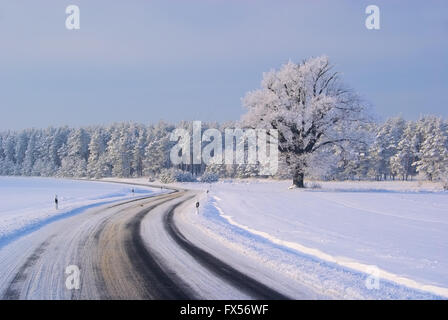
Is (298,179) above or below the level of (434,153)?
below

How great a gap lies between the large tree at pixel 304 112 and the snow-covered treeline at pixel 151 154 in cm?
2564

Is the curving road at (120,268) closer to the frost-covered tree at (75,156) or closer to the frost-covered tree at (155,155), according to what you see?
the frost-covered tree at (155,155)

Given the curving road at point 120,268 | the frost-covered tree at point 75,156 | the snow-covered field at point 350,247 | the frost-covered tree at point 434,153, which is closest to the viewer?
the curving road at point 120,268

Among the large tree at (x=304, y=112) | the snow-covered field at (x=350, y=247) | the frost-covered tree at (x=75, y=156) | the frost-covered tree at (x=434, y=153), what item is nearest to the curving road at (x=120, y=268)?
the snow-covered field at (x=350, y=247)

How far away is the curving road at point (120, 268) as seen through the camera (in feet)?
21.5

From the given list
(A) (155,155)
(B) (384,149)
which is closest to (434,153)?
(B) (384,149)

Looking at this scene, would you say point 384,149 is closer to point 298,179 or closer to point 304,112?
point 298,179

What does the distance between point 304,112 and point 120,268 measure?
28382mm

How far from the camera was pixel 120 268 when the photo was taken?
8273mm

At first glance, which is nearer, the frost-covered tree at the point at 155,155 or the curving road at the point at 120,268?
the curving road at the point at 120,268

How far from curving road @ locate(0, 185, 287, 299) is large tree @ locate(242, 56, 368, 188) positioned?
22981mm

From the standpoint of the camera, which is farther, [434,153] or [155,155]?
[155,155]

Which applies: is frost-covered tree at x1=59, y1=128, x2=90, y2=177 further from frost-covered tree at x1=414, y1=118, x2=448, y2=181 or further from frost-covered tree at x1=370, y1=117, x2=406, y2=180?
frost-covered tree at x1=414, y1=118, x2=448, y2=181

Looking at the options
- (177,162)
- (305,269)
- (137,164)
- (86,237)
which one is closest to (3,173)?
(137,164)
